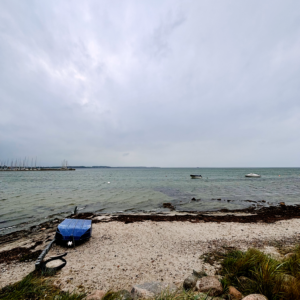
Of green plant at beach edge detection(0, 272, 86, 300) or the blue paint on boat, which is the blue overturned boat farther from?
green plant at beach edge detection(0, 272, 86, 300)

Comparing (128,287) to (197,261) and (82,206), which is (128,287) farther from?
(82,206)

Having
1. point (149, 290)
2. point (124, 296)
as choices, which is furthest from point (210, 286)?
point (124, 296)

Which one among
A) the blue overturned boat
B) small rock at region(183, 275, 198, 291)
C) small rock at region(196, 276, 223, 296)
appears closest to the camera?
small rock at region(196, 276, 223, 296)

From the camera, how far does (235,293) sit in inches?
156

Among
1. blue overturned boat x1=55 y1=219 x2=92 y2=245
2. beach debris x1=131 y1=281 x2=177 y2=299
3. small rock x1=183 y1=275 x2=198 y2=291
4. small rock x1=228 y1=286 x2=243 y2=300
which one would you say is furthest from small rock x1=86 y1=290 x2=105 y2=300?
blue overturned boat x1=55 y1=219 x2=92 y2=245

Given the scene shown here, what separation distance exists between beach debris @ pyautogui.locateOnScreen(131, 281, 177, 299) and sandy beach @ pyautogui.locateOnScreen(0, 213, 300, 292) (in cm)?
53

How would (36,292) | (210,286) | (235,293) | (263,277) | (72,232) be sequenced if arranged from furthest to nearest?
(72,232), (36,292), (210,286), (263,277), (235,293)

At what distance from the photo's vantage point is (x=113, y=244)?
8508 millimetres

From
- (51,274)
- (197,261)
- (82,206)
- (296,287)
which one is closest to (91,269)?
(51,274)

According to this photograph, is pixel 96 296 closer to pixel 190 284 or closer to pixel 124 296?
pixel 124 296

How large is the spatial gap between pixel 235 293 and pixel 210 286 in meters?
0.55

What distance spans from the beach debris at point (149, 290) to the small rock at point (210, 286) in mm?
715

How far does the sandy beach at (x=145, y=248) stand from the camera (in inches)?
220

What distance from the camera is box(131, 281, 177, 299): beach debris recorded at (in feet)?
13.8
